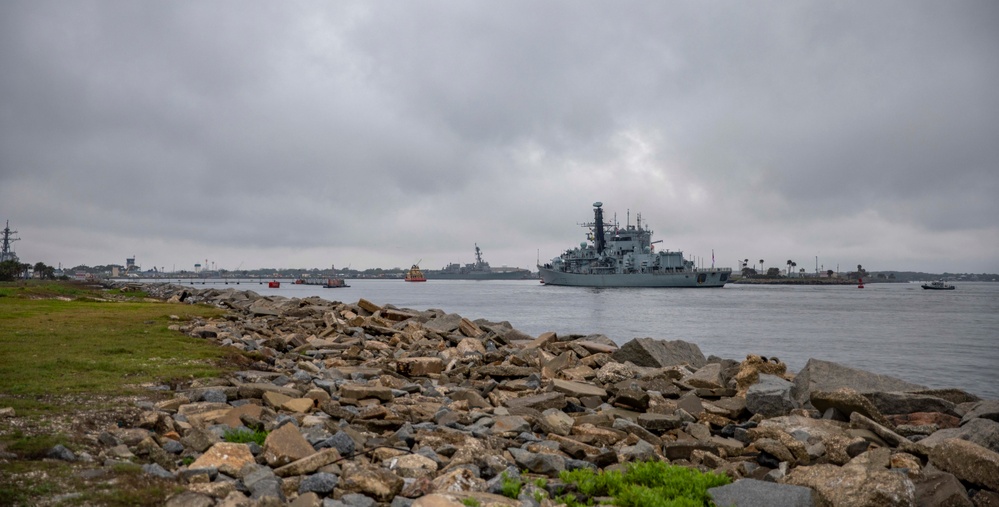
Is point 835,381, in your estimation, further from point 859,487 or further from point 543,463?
point 543,463

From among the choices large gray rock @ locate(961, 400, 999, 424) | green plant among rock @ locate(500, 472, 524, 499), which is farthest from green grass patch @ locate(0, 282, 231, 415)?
large gray rock @ locate(961, 400, 999, 424)

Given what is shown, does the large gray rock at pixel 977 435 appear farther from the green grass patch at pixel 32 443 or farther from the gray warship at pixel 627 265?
the gray warship at pixel 627 265

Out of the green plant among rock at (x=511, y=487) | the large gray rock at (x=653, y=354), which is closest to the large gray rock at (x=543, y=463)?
the green plant among rock at (x=511, y=487)

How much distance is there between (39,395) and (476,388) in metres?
6.75

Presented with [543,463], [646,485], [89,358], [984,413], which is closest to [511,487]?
[543,463]

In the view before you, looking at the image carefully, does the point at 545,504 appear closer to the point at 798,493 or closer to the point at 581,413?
the point at 798,493

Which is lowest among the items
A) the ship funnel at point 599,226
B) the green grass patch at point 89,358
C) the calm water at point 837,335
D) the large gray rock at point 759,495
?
the calm water at point 837,335

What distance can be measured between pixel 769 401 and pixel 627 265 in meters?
113

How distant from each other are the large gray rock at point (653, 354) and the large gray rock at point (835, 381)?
467 centimetres

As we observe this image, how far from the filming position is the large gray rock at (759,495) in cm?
568

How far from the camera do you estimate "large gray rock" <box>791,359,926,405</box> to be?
1103 cm

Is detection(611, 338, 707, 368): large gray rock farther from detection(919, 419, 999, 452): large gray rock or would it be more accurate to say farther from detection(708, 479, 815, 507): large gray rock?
detection(708, 479, 815, 507): large gray rock

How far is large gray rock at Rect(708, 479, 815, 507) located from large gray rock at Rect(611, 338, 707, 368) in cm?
1000

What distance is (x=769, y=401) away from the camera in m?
10.4
